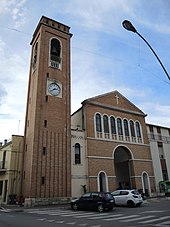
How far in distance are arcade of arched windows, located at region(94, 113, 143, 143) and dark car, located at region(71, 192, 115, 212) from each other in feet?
39.3

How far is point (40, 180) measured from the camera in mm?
22312

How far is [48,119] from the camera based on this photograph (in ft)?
82.3

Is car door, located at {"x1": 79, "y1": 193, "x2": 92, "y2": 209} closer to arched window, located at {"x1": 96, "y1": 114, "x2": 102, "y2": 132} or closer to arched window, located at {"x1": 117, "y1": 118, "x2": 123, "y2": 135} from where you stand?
arched window, located at {"x1": 96, "y1": 114, "x2": 102, "y2": 132}

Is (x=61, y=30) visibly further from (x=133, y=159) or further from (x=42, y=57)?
(x=133, y=159)

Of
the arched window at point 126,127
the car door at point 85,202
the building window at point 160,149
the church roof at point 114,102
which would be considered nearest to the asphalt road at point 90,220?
the car door at point 85,202

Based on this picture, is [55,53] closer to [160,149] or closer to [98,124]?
[98,124]

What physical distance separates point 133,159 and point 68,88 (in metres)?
12.9

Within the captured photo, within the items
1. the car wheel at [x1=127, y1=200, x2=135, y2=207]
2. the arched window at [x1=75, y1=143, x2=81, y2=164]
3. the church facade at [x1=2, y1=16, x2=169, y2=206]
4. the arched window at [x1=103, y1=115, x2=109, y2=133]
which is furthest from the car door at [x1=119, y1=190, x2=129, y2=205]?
the arched window at [x1=103, y1=115, x2=109, y2=133]

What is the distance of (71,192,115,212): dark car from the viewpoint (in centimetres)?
1630

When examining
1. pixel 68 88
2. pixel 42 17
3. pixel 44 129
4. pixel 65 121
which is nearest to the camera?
pixel 44 129

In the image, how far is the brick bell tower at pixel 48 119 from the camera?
22578mm

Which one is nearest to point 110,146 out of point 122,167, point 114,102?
point 122,167

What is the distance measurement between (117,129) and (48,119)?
10469mm

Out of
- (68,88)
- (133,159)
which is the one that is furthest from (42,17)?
(133,159)
